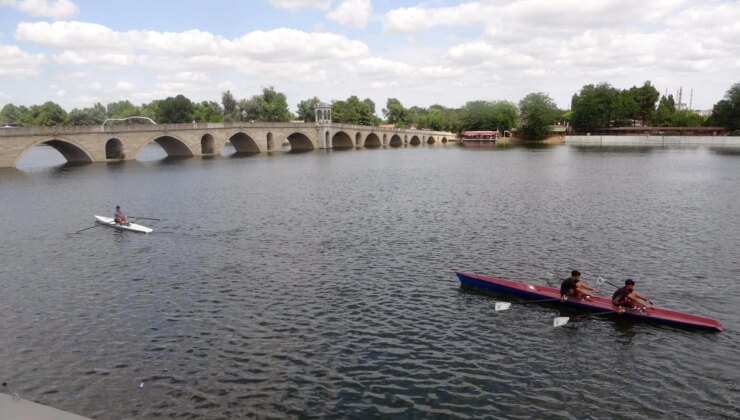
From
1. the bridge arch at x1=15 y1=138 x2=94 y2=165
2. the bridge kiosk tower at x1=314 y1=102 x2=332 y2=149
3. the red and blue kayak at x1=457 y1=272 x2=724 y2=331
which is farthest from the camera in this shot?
the bridge kiosk tower at x1=314 y1=102 x2=332 y2=149

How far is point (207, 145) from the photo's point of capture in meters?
112

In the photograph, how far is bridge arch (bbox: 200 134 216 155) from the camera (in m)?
109

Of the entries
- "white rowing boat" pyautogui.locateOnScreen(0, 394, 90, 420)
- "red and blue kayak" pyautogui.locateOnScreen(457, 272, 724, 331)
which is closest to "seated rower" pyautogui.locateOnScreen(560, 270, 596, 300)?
"red and blue kayak" pyautogui.locateOnScreen(457, 272, 724, 331)

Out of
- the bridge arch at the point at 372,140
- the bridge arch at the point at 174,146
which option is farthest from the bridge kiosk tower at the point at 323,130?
the bridge arch at the point at 174,146

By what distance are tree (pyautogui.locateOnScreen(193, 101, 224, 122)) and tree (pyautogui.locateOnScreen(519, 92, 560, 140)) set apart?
→ 356ft

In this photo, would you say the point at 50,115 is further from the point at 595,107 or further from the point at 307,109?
the point at 595,107

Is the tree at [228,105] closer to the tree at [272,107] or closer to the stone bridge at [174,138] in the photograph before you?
the tree at [272,107]

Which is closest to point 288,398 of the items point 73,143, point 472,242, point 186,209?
point 472,242

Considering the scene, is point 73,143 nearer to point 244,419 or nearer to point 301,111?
point 244,419

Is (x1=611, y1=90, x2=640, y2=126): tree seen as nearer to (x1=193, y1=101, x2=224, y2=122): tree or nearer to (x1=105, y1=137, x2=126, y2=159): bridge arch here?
(x1=193, y1=101, x2=224, y2=122): tree

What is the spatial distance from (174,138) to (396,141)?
91527 mm

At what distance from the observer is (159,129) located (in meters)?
95.8

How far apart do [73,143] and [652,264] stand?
88.3 meters

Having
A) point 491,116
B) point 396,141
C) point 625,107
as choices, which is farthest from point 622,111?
point 396,141
